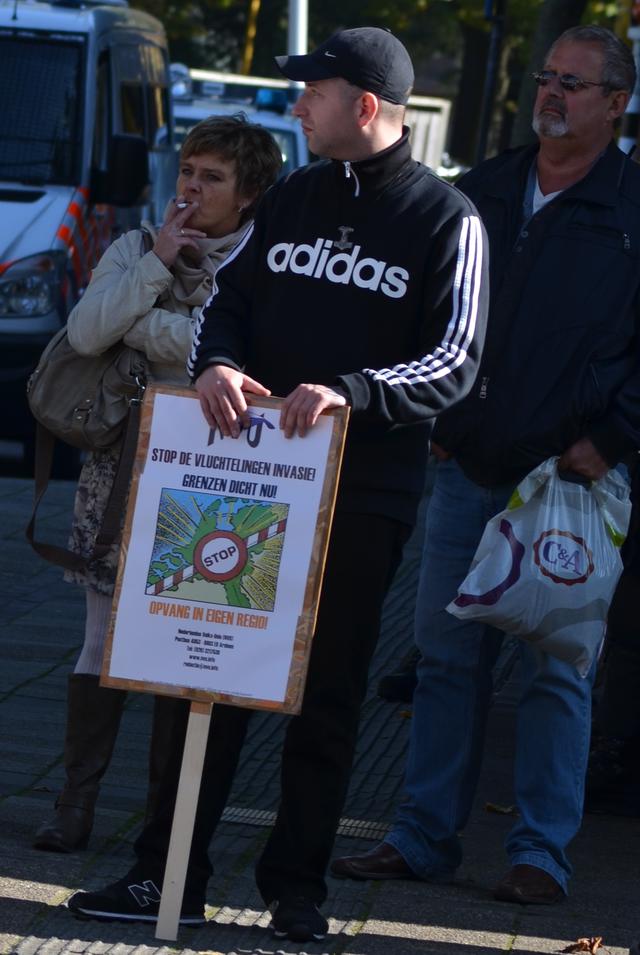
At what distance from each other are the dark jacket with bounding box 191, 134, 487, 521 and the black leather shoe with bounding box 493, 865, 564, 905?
0.94m

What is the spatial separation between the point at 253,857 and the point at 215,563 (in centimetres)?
106

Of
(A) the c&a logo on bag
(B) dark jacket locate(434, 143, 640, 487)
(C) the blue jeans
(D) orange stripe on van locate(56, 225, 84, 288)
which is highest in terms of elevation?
(B) dark jacket locate(434, 143, 640, 487)

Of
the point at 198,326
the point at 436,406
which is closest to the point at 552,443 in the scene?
the point at 436,406

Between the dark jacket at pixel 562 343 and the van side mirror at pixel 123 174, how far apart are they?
6479 mm

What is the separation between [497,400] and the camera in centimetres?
413

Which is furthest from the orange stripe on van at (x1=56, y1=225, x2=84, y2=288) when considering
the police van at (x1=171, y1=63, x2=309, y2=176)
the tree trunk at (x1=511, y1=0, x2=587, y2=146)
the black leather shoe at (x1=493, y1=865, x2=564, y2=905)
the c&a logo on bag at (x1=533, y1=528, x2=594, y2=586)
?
the police van at (x1=171, y1=63, x2=309, y2=176)

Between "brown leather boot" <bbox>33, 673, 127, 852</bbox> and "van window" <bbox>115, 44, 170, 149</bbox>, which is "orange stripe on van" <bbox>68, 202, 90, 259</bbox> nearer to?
"van window" <bbox>115, 44, 170, 149</bbox>

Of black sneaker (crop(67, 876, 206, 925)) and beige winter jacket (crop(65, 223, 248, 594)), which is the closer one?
black sneaker (crop(67, 876, 206, 925))

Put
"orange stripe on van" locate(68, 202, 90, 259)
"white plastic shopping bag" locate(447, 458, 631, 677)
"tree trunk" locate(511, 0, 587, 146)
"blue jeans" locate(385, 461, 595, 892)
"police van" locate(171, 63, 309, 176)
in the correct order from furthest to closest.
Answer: "police van" locate(171, 63, 309, 176) < "orange stripe on van" locate(68, 202, 90, 259) < "tree trunk" locate(511, 0, 587, 146) < "blue jeans" locate(385, 461, 595, 892) < "white plastic shopping bag" locate(447, 458, 631, 677)

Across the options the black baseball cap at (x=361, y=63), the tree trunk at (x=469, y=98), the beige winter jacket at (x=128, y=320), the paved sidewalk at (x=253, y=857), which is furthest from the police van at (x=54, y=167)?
the tree trunk at (x=469, y=98)

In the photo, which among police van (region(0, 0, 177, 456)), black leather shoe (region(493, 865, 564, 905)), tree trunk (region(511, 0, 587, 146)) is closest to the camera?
black leather shoe (region(493, 865, 564, 905))

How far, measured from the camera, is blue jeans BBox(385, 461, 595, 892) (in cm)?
423

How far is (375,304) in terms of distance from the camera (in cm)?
373

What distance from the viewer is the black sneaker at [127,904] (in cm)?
382
